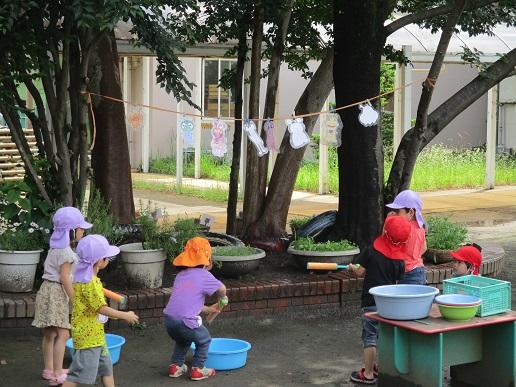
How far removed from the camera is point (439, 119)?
956 centimetres

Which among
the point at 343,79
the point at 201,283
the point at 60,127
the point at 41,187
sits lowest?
the point at 201,283

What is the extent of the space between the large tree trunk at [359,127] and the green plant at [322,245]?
32cm

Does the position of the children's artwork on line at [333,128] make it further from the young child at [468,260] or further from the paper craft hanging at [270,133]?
the young child at [468,260]

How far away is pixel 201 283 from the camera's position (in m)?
6.37

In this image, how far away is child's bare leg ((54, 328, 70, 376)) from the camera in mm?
6246

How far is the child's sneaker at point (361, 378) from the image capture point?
249 inches

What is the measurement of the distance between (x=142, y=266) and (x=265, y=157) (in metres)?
2.83

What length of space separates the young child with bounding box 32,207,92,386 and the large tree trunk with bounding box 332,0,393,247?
143 inches

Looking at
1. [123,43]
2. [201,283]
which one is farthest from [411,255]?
[123,43]

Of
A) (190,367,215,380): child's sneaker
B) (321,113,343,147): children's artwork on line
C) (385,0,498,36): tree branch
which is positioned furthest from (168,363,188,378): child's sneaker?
(385,0,498,36): tree branch

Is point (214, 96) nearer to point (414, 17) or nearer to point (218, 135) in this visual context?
point (414, 17)

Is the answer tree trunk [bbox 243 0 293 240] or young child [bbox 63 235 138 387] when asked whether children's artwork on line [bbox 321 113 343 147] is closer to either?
tree trunk [bbox 243 0 293 240]

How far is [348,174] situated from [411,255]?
2.73 meters

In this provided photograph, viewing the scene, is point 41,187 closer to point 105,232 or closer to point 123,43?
point 105,232
